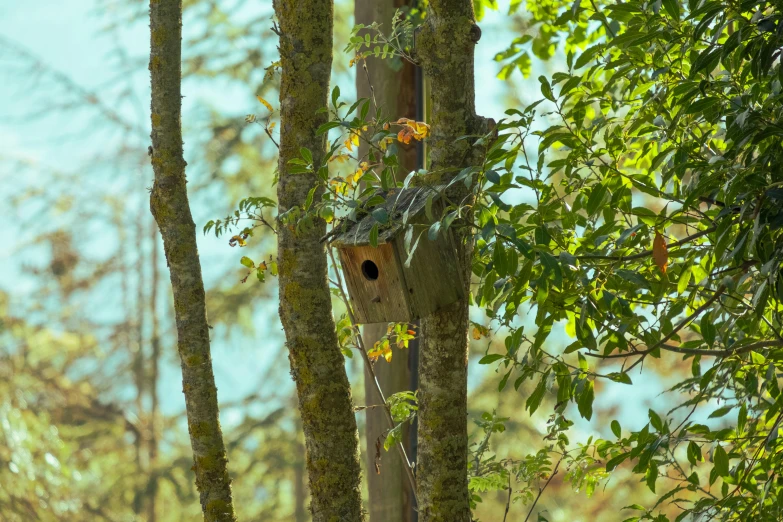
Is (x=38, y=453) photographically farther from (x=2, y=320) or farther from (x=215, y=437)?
(x=215, y=437)

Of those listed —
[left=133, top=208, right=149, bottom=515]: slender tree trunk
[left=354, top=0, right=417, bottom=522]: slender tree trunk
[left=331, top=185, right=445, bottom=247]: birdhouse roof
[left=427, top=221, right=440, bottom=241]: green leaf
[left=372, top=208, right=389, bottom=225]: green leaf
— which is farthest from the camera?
[left=133, top=208, right=149, bottom=515]: slender tree trunk

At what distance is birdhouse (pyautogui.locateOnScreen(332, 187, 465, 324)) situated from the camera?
1.64m

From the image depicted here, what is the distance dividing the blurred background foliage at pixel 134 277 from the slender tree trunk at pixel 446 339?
5.65m

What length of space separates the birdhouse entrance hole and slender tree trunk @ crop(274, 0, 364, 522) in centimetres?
10

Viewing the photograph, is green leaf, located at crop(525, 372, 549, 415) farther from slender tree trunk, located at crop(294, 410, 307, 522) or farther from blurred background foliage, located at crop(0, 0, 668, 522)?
slender tree trunk, located at crop(294, 410, 307, 522)

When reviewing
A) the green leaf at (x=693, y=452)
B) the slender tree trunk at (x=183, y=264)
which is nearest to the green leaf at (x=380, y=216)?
the slender tree trunk at (x=183, y=264)

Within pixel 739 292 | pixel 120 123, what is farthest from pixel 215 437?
pixel 120 123

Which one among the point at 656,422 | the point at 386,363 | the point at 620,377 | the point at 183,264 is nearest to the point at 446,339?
the point at 620,377

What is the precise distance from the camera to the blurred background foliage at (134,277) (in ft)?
24.1

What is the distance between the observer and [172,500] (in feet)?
25.2

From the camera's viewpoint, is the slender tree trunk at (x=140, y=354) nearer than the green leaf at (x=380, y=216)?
No

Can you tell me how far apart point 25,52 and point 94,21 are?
2.69 ft

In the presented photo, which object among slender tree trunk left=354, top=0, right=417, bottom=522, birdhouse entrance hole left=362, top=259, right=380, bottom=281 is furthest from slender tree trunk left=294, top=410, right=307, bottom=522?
birdhouse entrance hole left=362, top=259, right=380, bottom=281

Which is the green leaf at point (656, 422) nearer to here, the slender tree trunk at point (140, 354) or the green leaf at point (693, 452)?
the green leaf at point (693, 452)
